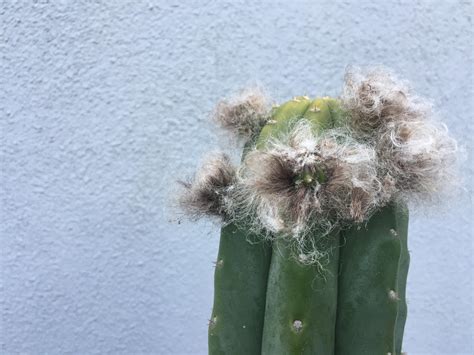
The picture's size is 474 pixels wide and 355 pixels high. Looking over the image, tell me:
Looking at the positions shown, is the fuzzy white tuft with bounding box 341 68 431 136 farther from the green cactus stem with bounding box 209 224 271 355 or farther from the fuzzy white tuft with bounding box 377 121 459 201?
the green cactus stem with bounding box 209 224 271 355

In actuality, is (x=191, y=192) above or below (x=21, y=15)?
below

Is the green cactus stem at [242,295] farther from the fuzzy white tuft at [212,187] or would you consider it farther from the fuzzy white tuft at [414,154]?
the fuzzy white tuft at [414,154]

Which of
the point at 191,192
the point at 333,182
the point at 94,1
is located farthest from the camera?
the point at 94,1

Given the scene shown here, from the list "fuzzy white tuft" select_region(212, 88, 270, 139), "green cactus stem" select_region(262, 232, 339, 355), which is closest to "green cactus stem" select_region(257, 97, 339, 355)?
"green cactus stem" select_region(262, 232, 339, 355)

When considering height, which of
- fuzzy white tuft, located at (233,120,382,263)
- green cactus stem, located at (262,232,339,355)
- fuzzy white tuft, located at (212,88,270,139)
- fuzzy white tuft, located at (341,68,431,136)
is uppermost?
fuzzy white tuft, located at (212,88,270,139)

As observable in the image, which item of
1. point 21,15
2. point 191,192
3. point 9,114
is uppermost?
point 21,15

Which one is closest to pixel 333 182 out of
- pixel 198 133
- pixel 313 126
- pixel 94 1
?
pixel 313 126

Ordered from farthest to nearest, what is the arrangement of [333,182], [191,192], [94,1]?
[94,1] < [191,192] < [333,182]

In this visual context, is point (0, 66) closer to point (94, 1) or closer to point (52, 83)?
point (52, 83)
